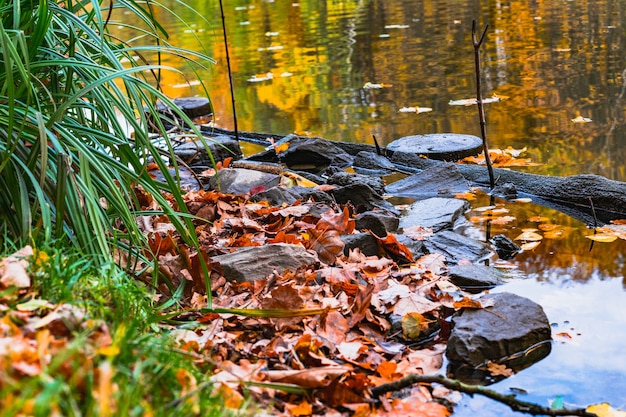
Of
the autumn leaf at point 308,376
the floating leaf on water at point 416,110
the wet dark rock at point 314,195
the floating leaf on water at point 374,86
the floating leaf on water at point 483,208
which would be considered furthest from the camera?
the floating leaf on water at point 374,86

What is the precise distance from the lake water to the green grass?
105 cm

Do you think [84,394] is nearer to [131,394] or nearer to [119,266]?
[131,394]

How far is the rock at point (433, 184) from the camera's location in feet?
15.5

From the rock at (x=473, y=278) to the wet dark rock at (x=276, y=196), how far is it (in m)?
1.08

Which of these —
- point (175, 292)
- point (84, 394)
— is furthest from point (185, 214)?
point (84, 394)

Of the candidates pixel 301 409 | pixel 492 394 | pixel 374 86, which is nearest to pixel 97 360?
pixel 301 409

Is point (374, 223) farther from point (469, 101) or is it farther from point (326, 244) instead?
point (469, 101)

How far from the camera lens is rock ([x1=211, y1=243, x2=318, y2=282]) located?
9.41ft

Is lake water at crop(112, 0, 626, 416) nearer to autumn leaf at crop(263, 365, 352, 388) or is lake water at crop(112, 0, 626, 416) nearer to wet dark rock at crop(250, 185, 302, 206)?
autumn leaf at crop(263, 365, 352, 388)

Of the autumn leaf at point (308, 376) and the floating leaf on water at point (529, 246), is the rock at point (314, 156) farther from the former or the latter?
the autumn leaf at point (308, 376)

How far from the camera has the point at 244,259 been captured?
2.91 metres

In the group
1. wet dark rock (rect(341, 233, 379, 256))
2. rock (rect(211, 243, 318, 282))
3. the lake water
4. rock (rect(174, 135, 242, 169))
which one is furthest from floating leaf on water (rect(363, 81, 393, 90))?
rock (rect(211, 243, 318, 282))

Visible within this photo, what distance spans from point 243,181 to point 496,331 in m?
2.19

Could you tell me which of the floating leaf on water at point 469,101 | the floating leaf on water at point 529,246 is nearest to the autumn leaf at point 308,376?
the floating leaf on water at point 529,246
